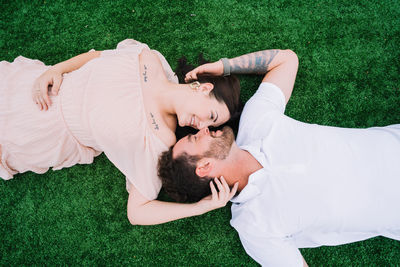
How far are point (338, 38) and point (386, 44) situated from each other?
65 centimetres

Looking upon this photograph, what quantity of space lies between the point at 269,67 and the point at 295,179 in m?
1.39

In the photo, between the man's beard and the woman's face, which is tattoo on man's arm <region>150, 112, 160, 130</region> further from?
the man's beard

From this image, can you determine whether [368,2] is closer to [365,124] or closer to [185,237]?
[365,124]

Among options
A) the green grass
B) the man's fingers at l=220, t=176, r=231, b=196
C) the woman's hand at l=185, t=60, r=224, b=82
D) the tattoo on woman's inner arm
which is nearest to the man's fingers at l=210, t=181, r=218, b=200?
the man's fingers at l=220, t=176, r=231, b=196

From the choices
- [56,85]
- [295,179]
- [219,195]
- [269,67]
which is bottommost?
[219,195]

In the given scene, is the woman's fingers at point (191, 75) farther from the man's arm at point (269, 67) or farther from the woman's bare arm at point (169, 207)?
the woman's bare arm at point (169, 207)

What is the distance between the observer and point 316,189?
2.37 meters

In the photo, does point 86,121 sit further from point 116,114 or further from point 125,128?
point 125,128

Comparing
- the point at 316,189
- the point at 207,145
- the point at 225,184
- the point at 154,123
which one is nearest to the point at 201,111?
the point at 207,145

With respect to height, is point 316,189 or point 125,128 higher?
point 125,128

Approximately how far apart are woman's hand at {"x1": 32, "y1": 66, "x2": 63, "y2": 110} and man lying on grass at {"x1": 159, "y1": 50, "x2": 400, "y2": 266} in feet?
4.74

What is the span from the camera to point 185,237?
10.4 ft

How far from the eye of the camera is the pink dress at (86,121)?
2.64 metres

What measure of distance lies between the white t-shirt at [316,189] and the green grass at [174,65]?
745 millimetres
